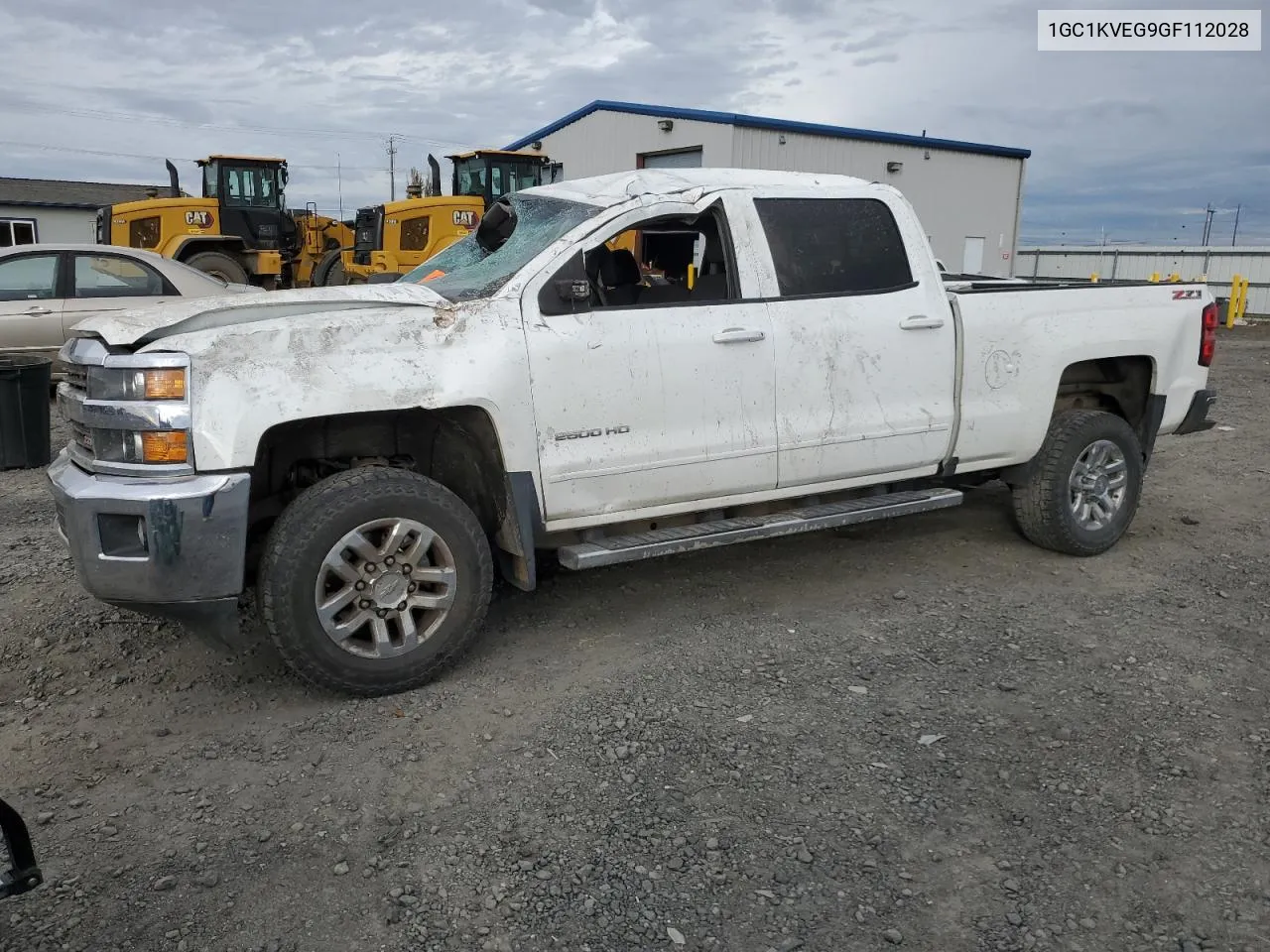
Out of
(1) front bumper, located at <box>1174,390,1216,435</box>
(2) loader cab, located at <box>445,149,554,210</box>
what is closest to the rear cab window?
(1) front bumper, located at <box>1174,390,1216,435</box>

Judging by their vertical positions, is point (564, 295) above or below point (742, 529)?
above

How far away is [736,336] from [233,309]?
2093mm

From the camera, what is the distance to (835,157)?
25.0 m

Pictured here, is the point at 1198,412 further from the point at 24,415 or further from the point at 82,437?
the point at 24,415

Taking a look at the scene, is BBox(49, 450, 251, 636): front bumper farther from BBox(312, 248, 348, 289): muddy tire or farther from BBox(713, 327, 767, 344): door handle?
BBox(312, 248, 348, 289): muddy tire

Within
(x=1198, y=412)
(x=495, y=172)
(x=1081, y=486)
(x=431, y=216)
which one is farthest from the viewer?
(x=495, y=172)

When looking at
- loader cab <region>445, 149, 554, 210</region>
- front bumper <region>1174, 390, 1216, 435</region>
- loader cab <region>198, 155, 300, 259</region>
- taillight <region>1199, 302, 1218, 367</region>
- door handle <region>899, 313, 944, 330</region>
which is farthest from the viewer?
loader cab <region>198, 155, 300, 259</region>

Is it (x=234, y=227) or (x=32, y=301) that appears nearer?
(x=32, y=301)

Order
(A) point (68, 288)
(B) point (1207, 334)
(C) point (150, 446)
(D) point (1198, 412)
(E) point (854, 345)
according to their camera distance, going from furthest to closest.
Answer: (A) point (68, 288) < (D) point (1198, 412) < (B) point (1207, 334) < (E) point (854, 345) < (C) point (150, 446)

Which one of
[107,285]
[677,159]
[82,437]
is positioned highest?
[677,159]

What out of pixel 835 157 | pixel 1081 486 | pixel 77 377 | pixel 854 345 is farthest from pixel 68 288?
pixel 835 157

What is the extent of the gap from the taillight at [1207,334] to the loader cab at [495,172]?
1291cm

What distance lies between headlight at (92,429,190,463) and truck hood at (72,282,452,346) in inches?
13.5

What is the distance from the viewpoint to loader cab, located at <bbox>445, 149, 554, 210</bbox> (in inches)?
688
